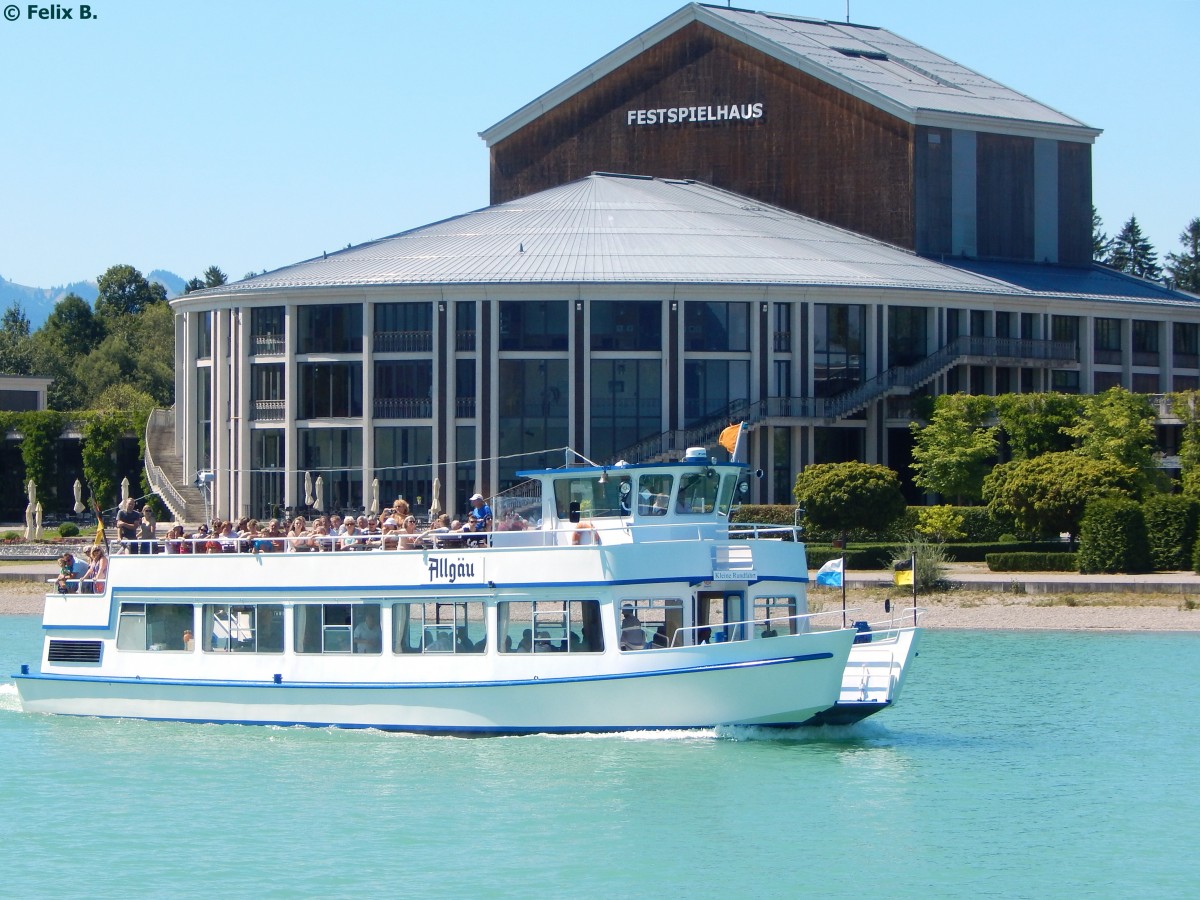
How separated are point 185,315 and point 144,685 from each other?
57.6m

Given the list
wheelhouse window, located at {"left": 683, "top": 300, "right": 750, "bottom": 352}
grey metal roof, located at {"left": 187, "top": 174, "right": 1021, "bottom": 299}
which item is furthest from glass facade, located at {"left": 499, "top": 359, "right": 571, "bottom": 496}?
wheelhouse window, located at {"left": 683, "top": 300, "right": 750, "bottom": 352}

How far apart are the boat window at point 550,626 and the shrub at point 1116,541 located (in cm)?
3252

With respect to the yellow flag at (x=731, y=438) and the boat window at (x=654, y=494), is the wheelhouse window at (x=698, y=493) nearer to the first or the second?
the boat window at (x=654, y=494)

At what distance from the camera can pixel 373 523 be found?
43562 mm

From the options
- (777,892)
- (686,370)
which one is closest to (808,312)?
(686,370)

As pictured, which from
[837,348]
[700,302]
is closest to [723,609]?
[700,302]

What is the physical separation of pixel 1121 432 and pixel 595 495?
44.9m

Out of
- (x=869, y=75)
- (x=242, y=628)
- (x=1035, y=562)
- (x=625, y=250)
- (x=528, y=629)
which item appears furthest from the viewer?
(x=869, y=75)

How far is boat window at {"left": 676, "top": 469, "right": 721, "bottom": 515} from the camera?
39.2 meters

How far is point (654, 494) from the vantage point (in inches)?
1535

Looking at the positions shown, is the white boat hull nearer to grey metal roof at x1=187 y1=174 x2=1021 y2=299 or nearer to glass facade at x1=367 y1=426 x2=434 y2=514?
grey metal roof at x1=187 y1=174 x2=1021 y2=299

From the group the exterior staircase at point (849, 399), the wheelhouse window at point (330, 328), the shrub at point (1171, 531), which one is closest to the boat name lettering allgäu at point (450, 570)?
the shrub at point (1171, 531)

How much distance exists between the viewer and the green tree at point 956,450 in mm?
81438

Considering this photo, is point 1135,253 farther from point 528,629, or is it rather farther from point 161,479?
point 528,629
